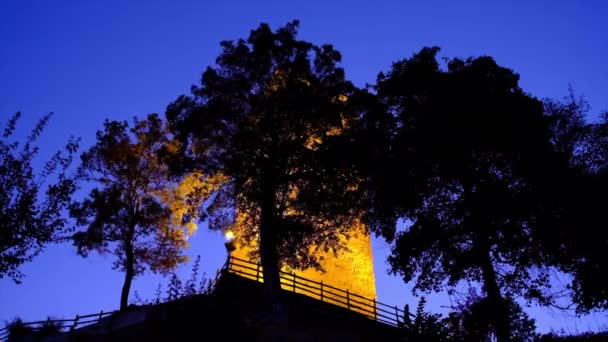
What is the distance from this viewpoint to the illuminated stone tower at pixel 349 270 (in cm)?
2666

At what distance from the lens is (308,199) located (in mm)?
22891

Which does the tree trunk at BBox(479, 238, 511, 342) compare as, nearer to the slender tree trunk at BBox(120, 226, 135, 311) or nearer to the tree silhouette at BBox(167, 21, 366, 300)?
the tree silhouette at BBox(167, 21, 366, 300)

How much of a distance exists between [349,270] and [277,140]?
28.2 feet

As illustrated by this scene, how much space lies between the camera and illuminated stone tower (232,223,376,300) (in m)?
26.7

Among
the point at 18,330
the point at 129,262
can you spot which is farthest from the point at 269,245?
the point at 18,330

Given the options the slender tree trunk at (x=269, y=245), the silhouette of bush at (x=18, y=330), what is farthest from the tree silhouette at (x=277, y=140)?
the silhouette of bush at (x=18, y=330)

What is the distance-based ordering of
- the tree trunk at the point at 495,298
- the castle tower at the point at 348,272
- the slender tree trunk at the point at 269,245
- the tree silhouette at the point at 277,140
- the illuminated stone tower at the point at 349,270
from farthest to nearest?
the illuminated stone tower at the point at 349,270 → the castle tower at the point at 348,272 → the tree silhouette at the point at 277,140 → the slender tree trunk at the point at 269,245 → the tree trunk at the point at 495,298

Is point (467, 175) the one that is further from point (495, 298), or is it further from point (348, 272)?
point (348, 272)

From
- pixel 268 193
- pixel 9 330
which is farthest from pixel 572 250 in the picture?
pixel 9 330

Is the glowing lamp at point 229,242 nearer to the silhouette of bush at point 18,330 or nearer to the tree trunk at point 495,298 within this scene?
the silhouette of bush at point 18,330

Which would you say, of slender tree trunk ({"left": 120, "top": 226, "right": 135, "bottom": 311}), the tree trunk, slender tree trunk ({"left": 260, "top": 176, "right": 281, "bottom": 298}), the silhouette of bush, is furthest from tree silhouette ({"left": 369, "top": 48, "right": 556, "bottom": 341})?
the silhouette of bush

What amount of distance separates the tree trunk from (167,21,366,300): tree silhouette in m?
6.36

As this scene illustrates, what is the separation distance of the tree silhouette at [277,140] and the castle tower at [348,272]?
7.50ft

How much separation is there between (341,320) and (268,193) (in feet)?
20.4
